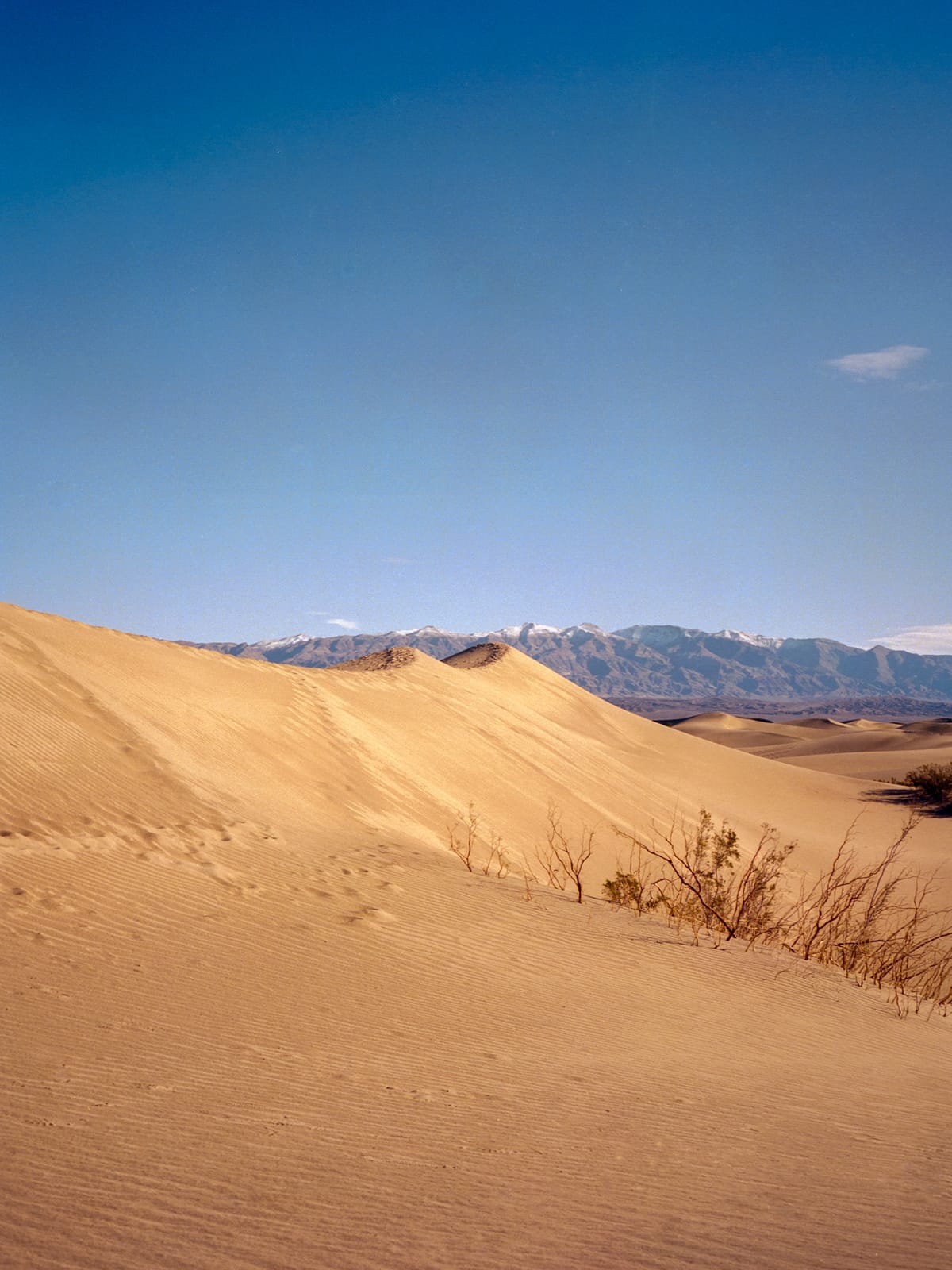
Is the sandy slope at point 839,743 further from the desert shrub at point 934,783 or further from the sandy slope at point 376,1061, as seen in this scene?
the sandy slope at point 376,1061

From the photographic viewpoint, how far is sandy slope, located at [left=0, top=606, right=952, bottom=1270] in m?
2.57

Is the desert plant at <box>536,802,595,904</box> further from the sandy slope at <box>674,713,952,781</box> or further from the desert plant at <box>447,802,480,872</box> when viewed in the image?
the sandy slope at <box>674,713,952,781</box>

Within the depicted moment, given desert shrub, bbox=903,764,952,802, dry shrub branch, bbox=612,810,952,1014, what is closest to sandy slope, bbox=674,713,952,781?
desert shrub, bbox=903,764,952,802

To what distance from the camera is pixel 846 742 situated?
2115 inches

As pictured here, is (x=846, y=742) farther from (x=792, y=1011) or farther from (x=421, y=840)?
(x=792, y=1011)

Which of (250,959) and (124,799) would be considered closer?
(250,959)

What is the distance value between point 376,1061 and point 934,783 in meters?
25.6

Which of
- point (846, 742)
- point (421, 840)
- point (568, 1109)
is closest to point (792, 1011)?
point (568, 1109)

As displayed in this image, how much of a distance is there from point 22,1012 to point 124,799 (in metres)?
4.82

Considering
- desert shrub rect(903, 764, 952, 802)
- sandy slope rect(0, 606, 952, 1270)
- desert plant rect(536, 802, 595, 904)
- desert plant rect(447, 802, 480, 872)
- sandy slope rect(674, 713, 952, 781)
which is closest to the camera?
sandy slope rect(0, 606, 952, 1270)

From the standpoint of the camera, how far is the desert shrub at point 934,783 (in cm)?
2538

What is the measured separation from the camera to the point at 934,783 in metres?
25.9

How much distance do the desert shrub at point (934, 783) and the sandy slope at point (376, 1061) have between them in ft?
64.3

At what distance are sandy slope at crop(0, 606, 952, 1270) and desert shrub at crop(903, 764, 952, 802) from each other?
64.3ft
